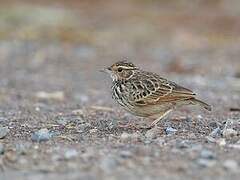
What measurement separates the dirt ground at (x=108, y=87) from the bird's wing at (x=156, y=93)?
1.39 ft

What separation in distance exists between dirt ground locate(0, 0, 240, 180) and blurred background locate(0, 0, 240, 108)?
4 centimetres

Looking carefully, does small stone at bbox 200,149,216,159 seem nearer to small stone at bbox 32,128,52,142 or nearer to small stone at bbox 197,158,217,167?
small stone at bbox 197,158,217,167

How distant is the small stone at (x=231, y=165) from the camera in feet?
24.3

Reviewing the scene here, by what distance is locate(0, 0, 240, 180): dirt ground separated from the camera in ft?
25.2

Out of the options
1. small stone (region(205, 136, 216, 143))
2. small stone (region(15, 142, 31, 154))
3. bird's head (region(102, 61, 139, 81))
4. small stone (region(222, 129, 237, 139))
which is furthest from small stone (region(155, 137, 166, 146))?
bird's head (region(102, 61, 139, 81))

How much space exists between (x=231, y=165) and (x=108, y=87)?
32.2 ft

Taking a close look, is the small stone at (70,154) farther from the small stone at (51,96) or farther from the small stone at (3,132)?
the small stone at (51,96)

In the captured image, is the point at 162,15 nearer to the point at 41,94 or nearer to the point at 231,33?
the point at 231,33

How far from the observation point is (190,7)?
32.7 m

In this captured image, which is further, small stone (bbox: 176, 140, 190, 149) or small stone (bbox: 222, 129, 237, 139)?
small stone (bbox: 222, 129, 237, 139)

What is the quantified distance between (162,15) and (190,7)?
9.86 ft

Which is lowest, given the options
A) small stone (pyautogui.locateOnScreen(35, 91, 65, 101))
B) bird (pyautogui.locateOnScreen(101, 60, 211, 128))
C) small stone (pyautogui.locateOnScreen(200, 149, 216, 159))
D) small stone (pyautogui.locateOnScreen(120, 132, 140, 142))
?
small stone (pyautogui.locateOnScreen(35, 91, 65, 101))

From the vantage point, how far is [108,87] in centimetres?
1719

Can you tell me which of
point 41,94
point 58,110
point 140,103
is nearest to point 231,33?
point 41,94
